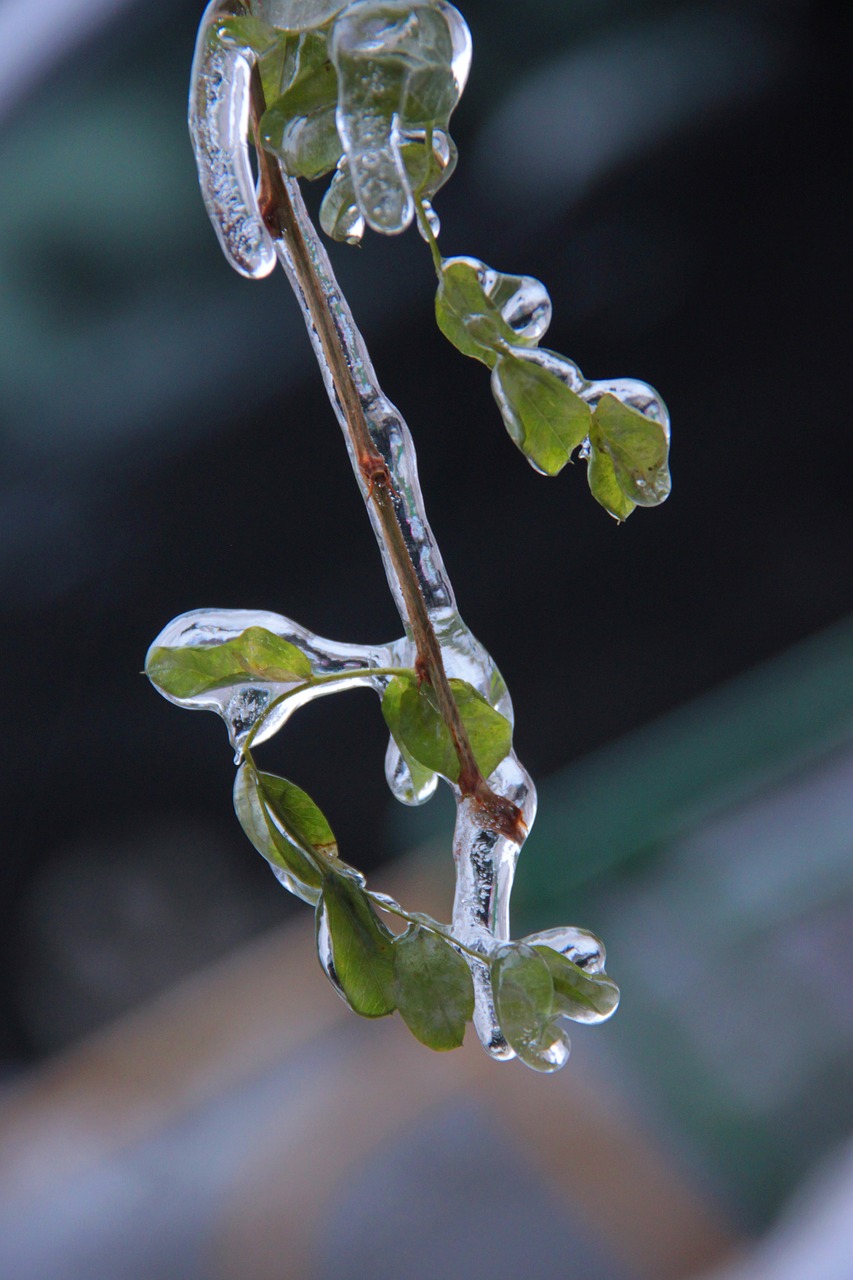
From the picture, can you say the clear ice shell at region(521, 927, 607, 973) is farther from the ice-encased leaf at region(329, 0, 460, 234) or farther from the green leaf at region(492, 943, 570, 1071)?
the ice-encased leaf at region(329, 0, 460, 234)

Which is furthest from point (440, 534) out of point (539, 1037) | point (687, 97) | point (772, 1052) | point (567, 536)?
point (539, 1037)

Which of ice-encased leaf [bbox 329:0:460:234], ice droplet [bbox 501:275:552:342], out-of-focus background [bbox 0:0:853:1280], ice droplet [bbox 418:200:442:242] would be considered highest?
ice-encased leaf [bbox 329:0:460:234]

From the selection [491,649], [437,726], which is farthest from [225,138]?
[491,649]

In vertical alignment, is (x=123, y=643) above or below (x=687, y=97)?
below

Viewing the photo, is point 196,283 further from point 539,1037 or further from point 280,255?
point 539,1037

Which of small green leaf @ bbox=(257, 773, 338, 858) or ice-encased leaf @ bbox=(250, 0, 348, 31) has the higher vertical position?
ice-encased leaf @ bbox=(250, 0, 348, 31)

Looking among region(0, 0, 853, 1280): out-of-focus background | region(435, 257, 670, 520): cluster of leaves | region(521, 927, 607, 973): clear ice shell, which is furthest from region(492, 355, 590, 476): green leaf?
region(0, 0, 853, 1280): out-of-focus background

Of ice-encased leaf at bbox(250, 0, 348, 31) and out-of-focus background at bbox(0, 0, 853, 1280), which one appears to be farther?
out-of-focus background at bbox(0, 0, 853, 1280)
